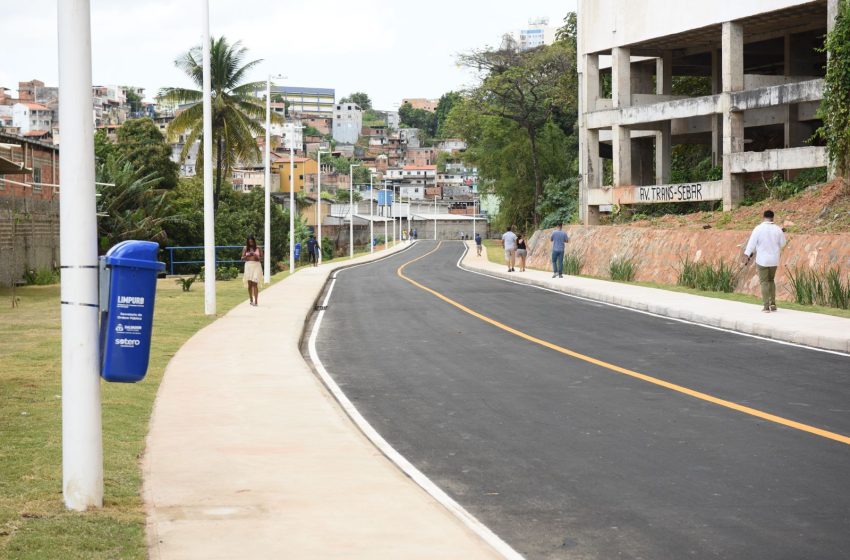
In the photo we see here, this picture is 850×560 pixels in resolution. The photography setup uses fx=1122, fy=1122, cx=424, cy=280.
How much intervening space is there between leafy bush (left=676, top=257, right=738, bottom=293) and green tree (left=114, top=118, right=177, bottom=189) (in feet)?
153

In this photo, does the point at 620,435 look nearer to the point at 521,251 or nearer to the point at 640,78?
the point at 521,251

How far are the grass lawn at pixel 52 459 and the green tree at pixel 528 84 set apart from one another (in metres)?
65.0

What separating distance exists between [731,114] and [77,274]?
39262 mm

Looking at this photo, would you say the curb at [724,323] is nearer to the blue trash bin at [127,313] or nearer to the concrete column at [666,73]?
the blue trash bin at [127,313]

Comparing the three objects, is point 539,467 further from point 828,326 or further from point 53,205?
point 53,205

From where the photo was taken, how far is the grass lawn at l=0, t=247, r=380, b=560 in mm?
6367

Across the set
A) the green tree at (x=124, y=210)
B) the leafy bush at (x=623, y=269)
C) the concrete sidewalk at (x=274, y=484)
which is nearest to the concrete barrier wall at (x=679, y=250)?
the leafy bush at (x=623, y=269)

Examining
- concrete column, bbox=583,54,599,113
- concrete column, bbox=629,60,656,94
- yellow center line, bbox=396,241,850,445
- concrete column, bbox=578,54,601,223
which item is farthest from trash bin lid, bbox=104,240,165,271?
concrete column, bbox=629,60,656,94

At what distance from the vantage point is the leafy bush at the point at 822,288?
22875mm

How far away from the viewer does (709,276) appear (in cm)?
2992

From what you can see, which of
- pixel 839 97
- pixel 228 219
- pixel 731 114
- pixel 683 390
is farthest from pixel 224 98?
pixel 683 390

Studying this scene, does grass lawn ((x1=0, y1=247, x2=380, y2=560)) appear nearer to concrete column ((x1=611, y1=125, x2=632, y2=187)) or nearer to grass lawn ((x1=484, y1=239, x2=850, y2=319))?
grass lawn ((x1=484, y1=239, x2=850, y2=319))

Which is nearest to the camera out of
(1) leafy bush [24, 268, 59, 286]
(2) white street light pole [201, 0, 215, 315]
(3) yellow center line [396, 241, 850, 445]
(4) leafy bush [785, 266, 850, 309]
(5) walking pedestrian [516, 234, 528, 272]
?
(3) yellow center line [396, 241, 850, 445]

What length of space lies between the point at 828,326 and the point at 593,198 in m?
33.7
